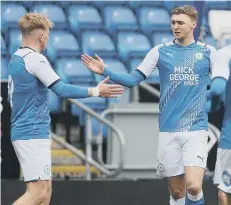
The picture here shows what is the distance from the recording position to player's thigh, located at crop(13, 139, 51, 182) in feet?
20.9

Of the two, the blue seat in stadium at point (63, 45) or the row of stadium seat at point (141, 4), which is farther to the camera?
the row of stadium seat at point (141, 4)

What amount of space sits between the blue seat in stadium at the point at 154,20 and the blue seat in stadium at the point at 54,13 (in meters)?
1.16

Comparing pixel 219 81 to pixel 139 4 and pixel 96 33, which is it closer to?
pixel 96 33

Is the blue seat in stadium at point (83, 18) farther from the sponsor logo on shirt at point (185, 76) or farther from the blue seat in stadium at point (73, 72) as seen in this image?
the sponsor logo on shirt at point (185, 76)

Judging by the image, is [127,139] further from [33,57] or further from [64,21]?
[33,57]

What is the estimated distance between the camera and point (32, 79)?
6.32 m

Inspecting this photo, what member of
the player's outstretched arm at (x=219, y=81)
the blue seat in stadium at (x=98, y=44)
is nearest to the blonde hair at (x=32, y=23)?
the player's outstretched arm at (x=219, y=81)

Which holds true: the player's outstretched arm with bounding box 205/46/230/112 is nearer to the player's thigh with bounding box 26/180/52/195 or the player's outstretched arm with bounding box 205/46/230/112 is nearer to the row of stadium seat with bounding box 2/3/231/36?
the player's thigh with bounding box 26/180/52/195

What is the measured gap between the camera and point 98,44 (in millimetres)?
11812

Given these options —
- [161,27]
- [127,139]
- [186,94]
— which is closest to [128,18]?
[161,27]

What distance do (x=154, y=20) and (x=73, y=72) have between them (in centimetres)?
167

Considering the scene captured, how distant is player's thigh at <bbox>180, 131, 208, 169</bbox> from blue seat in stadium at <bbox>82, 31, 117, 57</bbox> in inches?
189

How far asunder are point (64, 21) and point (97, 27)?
477 mm

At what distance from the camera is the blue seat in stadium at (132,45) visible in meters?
11.8
